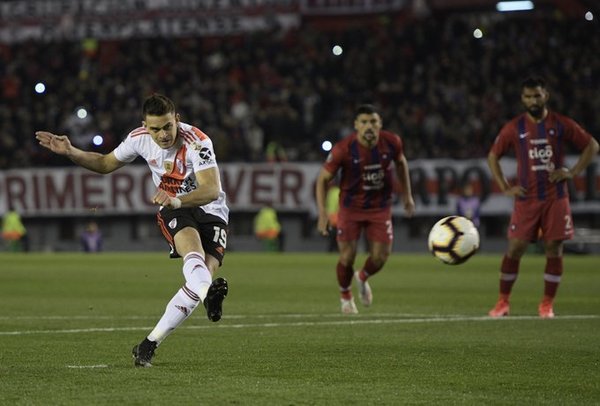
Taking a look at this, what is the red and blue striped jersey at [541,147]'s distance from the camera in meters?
13.1

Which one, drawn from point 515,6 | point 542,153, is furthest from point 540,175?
→ point 515,6

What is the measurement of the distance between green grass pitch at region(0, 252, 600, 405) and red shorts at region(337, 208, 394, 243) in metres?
0.86

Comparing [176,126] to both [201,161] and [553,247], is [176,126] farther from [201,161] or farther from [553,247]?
[553,247]

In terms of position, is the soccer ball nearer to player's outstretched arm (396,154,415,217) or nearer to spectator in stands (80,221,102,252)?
player's outstretched arm (396,154,415,217)

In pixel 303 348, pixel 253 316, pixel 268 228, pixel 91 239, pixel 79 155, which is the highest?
pixel 79 155

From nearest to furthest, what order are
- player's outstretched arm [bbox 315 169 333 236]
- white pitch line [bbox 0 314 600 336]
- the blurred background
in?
white pitch line [bbox 0 314 600 336], player's outstretched arm [bbox 315 169 333 236], the blurred background

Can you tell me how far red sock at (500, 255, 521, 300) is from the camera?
1339 centimetres

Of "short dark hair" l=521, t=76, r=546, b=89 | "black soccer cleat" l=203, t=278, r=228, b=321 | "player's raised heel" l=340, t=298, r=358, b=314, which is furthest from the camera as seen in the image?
"player's raised heel" l=340, t=298, r=358, b=314

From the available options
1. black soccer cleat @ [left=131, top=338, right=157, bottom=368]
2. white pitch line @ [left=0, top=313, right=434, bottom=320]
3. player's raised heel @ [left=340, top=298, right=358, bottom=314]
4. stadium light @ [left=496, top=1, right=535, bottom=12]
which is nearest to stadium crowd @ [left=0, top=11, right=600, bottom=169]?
stadium light @ [left=496, top=1, right=535, bottom=12]

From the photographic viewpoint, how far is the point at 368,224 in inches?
560

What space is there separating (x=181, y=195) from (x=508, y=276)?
17.5ft

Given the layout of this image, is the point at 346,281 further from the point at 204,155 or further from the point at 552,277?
the point at 204,155

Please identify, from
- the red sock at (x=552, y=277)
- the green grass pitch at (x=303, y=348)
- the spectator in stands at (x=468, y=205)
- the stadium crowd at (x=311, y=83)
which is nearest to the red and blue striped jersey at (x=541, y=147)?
the red sock at (x=552, y=277)

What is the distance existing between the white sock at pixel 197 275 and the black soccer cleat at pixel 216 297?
0.64 feet
